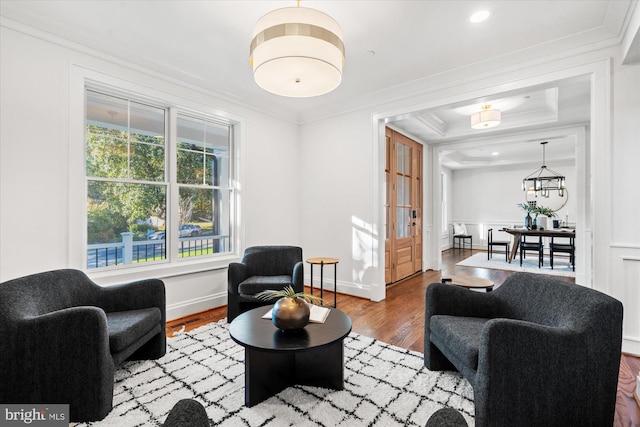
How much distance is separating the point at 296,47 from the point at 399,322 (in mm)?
2913

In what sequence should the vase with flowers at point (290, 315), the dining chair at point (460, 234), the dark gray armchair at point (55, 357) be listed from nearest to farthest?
the dark gray armchair at point (55, 357) < the vase with flowers at point (290, 315) < the dining chair at point (460, 234)

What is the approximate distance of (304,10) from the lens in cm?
179

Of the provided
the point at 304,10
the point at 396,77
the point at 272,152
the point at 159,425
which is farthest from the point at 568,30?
the point at 159,425

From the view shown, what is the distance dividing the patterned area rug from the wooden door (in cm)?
195

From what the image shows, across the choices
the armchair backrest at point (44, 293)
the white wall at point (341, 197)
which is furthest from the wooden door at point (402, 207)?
the armchair backrest at point (44, 293)

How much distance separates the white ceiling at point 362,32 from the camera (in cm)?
237

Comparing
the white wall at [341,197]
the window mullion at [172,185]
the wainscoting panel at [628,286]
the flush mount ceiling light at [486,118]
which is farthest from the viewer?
the white wall at [341,197]

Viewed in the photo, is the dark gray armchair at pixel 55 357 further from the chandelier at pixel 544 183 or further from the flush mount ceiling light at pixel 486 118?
the chandelier at pixel 544 183

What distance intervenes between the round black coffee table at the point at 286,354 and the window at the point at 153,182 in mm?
1878

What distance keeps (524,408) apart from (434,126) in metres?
4.66

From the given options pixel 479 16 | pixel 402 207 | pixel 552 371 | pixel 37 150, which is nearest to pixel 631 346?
pixel 552 371

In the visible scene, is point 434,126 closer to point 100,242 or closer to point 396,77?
point 396,77

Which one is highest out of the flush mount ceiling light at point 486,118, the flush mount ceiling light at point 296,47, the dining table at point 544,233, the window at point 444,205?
the flush mount ceiling light at point 486,118

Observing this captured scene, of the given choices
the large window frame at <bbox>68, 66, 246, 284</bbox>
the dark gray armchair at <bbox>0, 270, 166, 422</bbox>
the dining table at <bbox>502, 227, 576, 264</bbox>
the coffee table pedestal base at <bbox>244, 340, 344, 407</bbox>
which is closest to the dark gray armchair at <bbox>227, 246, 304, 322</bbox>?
the large window frame at <bbox>68, 66, 246, 284</bbox>
